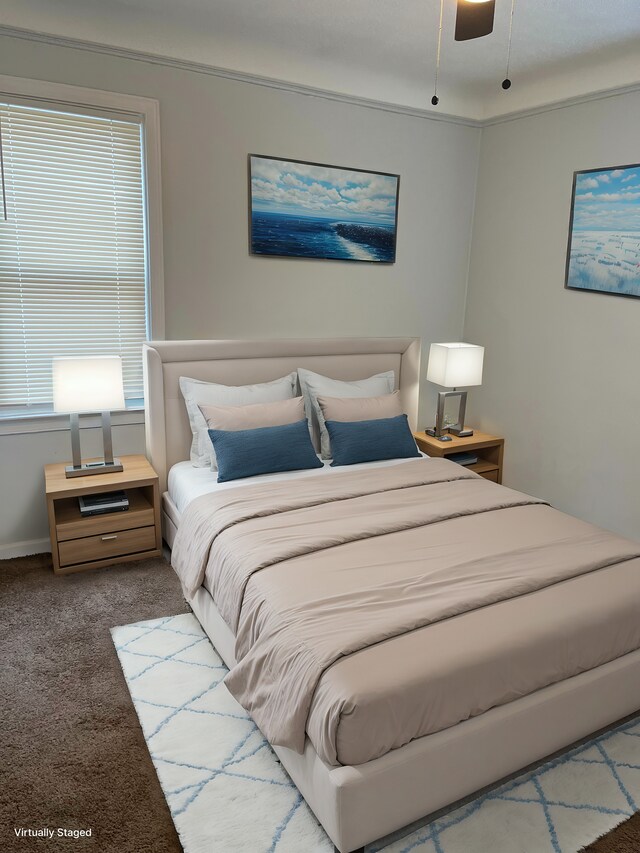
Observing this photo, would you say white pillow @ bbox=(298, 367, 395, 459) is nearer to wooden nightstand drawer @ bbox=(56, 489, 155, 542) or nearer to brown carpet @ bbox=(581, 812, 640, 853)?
wooden nightstand drawer @ bbox=(56, 489, 155, 542)

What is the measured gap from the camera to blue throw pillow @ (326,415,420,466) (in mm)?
3518

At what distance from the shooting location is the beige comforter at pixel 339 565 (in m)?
1.93

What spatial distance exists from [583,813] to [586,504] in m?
2.30

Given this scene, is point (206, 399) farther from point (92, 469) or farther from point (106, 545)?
point (106, 545)

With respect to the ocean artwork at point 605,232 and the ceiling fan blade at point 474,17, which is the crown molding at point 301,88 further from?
the ceiling fan blade at point 474,17

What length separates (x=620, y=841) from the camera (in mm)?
1839

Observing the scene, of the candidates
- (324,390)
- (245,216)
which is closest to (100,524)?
(324,390)

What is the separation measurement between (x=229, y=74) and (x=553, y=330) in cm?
249

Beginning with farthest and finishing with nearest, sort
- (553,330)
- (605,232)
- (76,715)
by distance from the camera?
(553,330), (605,232), (76,715)

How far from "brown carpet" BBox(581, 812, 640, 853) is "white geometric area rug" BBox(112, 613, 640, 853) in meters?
0.02

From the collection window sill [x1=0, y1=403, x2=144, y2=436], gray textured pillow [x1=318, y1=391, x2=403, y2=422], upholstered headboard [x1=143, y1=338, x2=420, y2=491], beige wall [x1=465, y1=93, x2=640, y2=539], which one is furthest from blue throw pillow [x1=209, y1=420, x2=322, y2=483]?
beige wall [x1=465, y1=93, x2=640, y2=539]

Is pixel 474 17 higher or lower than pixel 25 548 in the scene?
higher

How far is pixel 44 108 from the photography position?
3.13 metres

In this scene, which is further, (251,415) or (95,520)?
(251,415)
